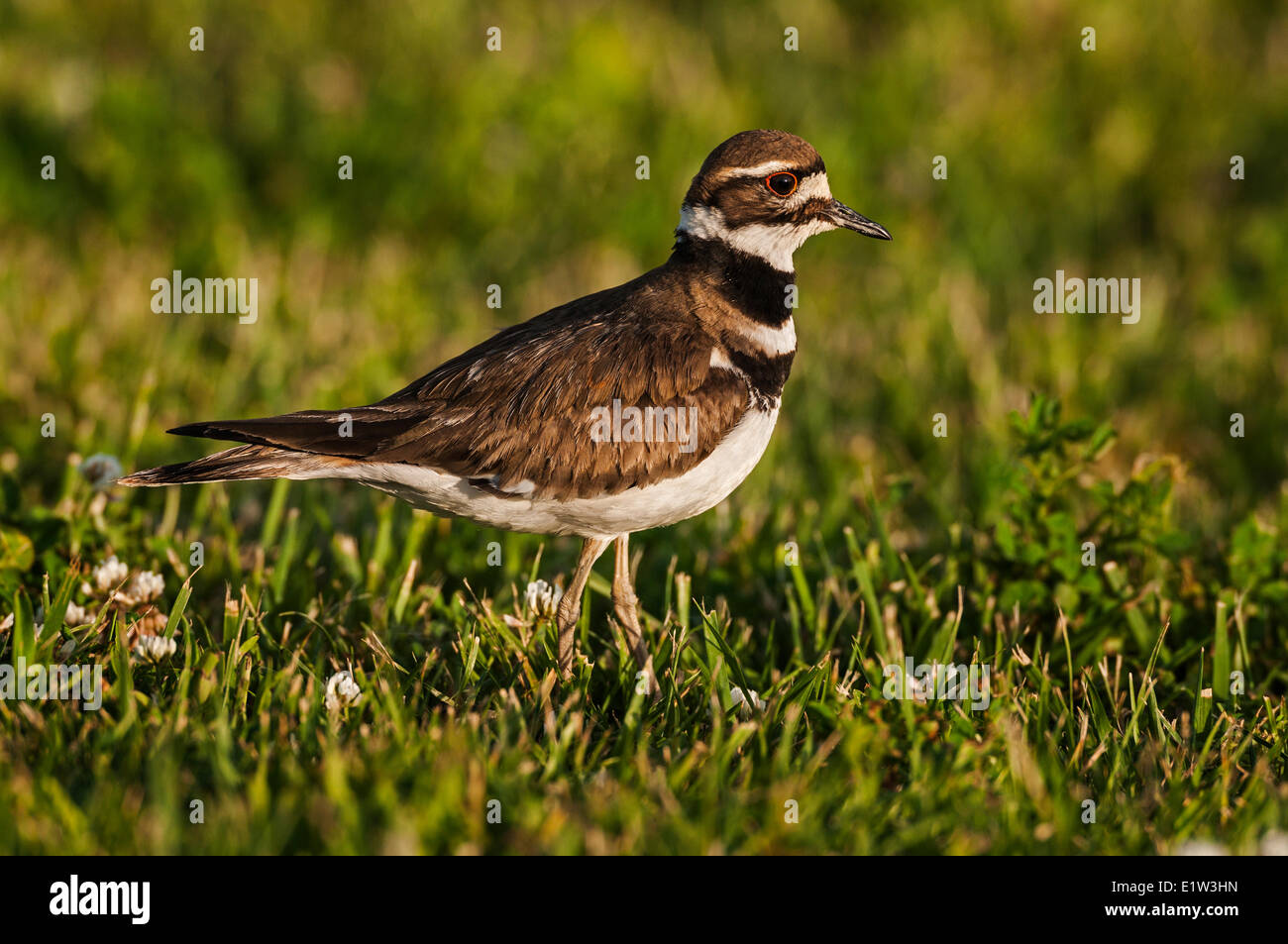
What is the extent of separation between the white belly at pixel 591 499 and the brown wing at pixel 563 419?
3 cm

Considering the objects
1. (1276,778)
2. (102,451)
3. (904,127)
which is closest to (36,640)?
(102,451)

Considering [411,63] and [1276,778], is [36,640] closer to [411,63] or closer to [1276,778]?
[1276,778]

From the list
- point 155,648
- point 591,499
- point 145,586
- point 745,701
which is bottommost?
point 745,701

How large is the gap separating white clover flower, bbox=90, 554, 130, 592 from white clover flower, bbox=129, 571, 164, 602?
Answer: 0.06 meters

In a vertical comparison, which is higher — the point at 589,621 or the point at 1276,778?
the point at 589,621

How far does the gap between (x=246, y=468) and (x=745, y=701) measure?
184 centimetres

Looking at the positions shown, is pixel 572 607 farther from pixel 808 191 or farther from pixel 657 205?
pixel 657 205

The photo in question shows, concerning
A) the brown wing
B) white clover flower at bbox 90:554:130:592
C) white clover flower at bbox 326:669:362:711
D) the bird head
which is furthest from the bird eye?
white clover flower at bbox 90:554:130:592

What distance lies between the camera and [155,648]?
432 centimetres

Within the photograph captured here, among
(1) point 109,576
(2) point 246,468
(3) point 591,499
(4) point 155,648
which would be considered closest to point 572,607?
(3) point 591,499

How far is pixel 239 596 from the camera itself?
16.3 ft

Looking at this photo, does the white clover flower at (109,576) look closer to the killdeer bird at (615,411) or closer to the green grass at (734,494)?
the green grass at (734,494)

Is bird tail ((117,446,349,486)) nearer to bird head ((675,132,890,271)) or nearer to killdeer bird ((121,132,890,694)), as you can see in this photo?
killdeer bird ((121,132,890,694))

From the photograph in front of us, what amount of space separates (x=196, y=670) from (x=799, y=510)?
9.60 feet
